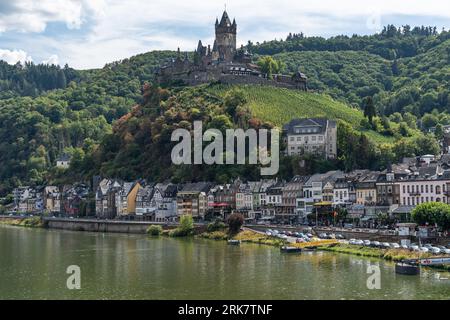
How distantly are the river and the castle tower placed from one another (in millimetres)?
84035

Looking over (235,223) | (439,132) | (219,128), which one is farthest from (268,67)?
(235,223)

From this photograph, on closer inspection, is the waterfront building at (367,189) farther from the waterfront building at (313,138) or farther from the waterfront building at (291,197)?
the waterfront building at (313,138)

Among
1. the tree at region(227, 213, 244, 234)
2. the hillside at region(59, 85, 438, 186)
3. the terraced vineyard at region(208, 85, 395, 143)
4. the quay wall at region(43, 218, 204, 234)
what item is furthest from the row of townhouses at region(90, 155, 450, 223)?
the terraced vineyard at region(208, 85, 395, 143)

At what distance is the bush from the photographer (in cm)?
9657

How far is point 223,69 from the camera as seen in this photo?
145125 millimetres

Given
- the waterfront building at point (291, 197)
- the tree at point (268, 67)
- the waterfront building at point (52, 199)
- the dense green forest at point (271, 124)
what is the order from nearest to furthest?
the waterfront building at point (291, 197), the dense green forest at point (271, 124), the waterfront building at point (52, 199), the tree at point (268, 67)

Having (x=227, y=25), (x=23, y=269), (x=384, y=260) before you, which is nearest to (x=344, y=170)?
(x=384, y=260)

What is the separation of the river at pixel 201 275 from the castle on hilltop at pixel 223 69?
68.8 meters

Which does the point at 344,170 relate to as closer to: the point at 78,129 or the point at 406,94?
the point at 406,94

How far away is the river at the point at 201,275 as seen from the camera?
1859 inches

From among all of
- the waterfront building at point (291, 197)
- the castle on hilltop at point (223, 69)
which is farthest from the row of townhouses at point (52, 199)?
the waterfront building at point (291, 197)
